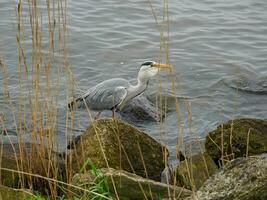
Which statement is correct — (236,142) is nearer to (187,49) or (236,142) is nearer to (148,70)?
(148,70)

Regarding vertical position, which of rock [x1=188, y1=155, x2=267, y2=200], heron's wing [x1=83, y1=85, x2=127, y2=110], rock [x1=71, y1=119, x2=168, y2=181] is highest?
rock [x1=188, y1=155, x2=267, y2=200]

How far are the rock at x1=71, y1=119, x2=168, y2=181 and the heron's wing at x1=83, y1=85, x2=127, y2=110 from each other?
2342 mm

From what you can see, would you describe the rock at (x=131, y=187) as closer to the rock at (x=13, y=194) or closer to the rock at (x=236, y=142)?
the rock at (x=13, y=194)

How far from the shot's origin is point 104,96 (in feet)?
23.6

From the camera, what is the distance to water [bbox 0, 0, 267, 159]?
306 inches

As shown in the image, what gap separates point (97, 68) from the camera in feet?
28.9

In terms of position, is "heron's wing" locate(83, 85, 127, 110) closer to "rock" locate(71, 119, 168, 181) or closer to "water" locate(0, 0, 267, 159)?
"water" locate(0, 0, 267, 159)

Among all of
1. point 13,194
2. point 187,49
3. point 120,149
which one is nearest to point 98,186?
point 13,194

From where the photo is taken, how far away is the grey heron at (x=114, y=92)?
712 centimetres

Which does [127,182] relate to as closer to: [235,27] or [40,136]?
[40,136]

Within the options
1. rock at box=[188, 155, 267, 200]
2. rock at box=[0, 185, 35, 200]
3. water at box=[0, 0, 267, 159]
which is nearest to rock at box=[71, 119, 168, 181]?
rock at box=[0, 185, 35, 200]

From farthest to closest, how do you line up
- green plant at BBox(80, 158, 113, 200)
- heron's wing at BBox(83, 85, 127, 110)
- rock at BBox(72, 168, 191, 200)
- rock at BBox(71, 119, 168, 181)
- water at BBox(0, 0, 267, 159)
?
1. water at BBox(0, 0, 267, 159)
2. heron's wing at BBox(83, 85, 127, 110)
3. rock at BBox(71, 119, 168, 181)
4. rock at BBox(72, 168, 191, 200)
5. green plant at BBox(80, 158, 113, 200)

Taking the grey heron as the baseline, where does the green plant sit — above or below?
above

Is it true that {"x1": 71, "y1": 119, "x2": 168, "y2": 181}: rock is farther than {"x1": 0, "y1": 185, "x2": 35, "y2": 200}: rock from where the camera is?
Yes
